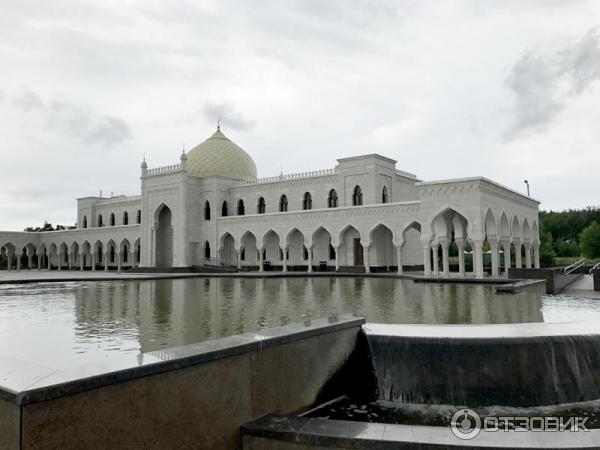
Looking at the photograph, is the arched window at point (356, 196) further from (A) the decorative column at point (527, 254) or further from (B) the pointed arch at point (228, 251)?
(B) the pointed arch at point (228, 251)

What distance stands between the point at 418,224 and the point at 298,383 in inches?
769

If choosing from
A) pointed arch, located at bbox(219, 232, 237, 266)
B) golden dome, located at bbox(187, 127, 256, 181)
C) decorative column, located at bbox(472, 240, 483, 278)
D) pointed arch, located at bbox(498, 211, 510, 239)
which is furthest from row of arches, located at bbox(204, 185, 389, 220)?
decorative column, located at bbox(472, 240, 483, 278)

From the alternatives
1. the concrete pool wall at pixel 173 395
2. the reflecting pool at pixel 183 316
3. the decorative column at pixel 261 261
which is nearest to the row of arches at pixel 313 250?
the decorative column at pixel 261 261

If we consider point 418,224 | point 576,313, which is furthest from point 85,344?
point 418,224

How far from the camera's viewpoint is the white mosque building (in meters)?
19.9

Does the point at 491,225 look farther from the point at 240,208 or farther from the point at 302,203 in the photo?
the point at 240,208

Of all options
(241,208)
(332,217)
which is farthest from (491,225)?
(241,208)

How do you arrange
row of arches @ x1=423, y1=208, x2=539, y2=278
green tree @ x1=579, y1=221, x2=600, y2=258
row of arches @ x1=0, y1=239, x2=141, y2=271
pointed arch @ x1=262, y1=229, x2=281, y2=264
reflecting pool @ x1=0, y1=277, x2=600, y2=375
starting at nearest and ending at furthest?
reflecting pool @ x1=0, y1=277, x2=600, y2=375 < row of arches @ x1=423, y1=208, x2=539, y2=278 < pointed arch @ x1=262, y1=229, x2=281, y2=264 < row of arches @ x1=0, y1=239, x2=141, y2=271 < green tree @ x1=579, y1=221, x2=600, y2=258

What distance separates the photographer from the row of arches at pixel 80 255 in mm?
36906

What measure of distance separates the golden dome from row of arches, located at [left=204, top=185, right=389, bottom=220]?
7.51ft

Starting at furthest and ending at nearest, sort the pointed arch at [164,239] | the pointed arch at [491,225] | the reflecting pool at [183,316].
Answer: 1. the pointed arch at [164,239]
2. the pointed arch at [491,225]
3. the reflecting pool at [183,316]

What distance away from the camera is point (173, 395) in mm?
2947

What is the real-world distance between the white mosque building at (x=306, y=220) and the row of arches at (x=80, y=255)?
0.59 ft

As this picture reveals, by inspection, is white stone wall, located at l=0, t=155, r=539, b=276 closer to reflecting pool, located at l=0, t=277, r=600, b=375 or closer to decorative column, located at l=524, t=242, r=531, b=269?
decorative column, located at l=524, t=242, r=531, b=269
